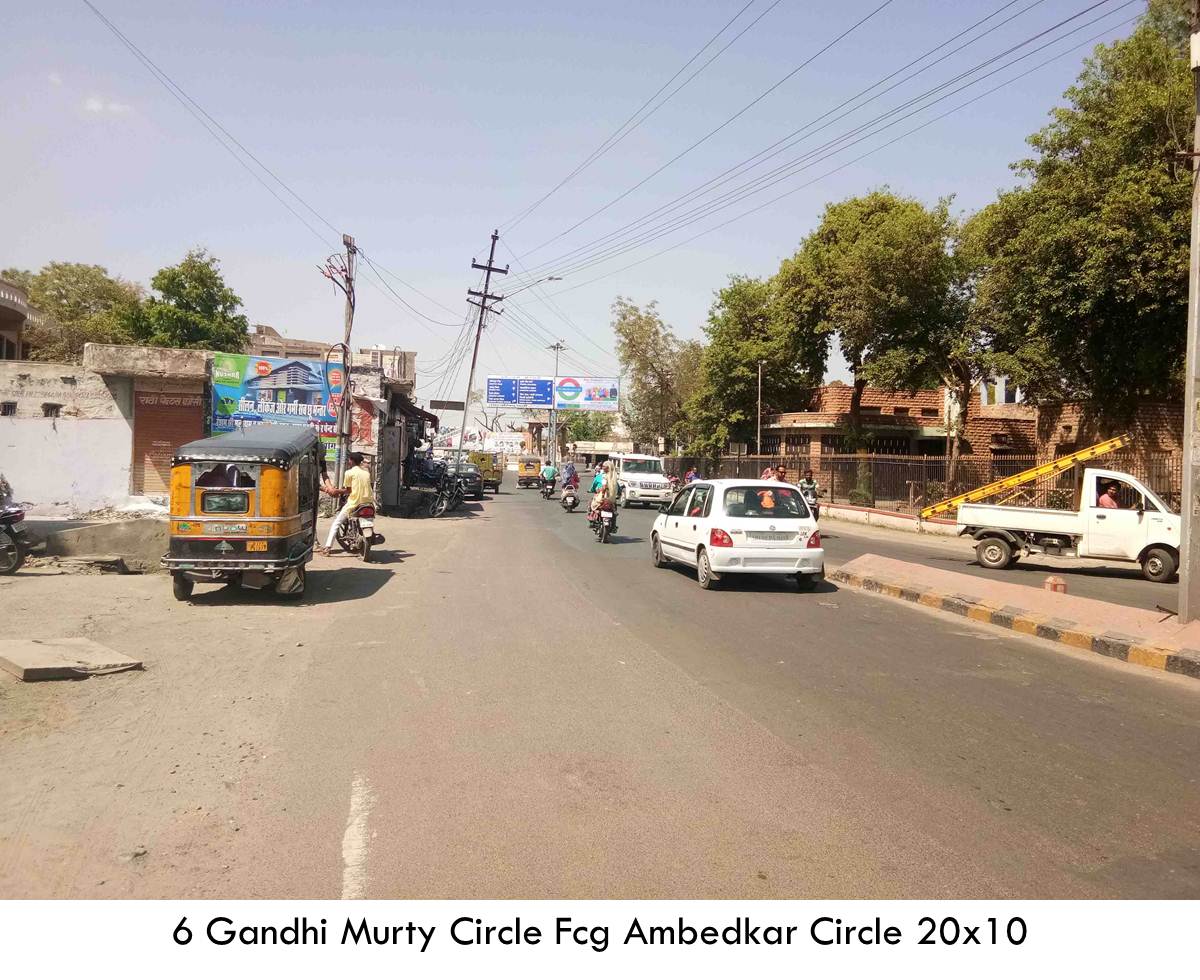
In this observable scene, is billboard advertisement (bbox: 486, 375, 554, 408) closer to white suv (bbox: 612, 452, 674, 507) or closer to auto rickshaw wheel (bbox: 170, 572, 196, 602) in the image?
white suv (bbox: 612, 452, 674, 507)

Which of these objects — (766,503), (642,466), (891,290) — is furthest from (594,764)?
(642,466)

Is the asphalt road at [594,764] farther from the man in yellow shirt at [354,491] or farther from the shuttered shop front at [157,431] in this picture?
the shuttered shop front at [157,431]

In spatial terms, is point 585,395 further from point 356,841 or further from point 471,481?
point 356,841

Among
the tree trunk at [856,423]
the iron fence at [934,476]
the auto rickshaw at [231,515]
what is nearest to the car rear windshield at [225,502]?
the auto rickshaw at [231,515]

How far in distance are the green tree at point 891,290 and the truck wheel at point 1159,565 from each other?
17.1m

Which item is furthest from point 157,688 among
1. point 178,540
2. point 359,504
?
point 359,504

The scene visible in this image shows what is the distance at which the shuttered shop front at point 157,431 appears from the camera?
955 inches

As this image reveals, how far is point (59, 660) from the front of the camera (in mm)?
7441

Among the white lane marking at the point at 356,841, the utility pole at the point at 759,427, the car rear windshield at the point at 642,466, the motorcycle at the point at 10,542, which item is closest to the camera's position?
the white lane marking at the point at 356,841

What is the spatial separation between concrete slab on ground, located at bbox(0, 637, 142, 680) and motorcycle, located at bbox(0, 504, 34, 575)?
597cm

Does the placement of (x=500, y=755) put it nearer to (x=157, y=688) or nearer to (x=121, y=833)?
(x=121, y=833)

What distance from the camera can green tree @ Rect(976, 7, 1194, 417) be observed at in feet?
66.0

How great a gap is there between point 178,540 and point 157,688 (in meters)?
4.36

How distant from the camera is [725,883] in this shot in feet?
12.4
